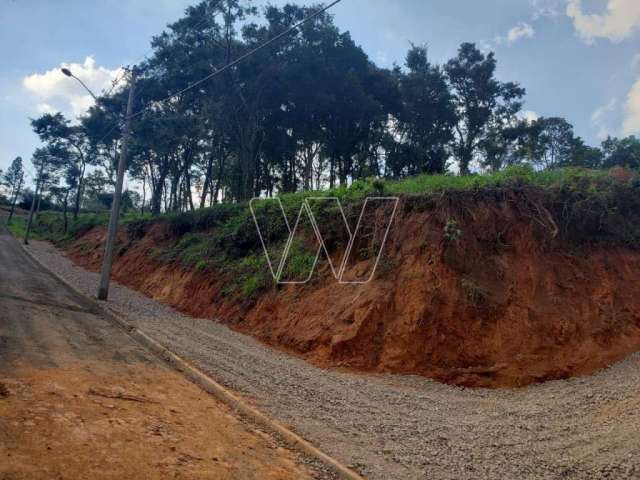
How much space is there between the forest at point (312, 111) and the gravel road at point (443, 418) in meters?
17.2

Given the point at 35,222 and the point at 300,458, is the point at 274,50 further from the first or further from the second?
the point at 35,222

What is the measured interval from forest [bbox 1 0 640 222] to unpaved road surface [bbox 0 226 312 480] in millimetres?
17835

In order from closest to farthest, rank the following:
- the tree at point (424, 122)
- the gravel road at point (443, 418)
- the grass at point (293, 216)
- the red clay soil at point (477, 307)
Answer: the gravel road at point (443, 418)
the red clay soil at point (477, 307)
the grass at point (293, 216)
the tree at point (424, 122)

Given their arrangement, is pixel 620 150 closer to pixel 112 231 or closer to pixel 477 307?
pixel 477 307

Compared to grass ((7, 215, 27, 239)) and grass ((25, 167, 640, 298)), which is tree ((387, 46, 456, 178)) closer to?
grass ((25, 167, 640, 298))

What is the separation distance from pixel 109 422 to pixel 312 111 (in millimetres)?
24041

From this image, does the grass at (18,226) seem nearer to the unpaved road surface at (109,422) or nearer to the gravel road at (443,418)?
the unpaved road surface at (109,422)

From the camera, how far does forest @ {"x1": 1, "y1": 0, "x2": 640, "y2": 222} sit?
1006 inches

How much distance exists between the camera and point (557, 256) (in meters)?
11.0

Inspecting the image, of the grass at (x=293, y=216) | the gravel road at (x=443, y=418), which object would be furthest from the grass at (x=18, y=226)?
the gravel road at (x=443, y=418)

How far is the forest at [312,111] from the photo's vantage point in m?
25.5

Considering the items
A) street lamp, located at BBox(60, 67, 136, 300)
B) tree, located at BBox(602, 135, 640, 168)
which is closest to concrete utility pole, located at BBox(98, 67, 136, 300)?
street lamp, located at BBox(60, 67, 136, 300)

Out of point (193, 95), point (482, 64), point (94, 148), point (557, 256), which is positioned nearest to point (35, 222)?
point (94, 148)

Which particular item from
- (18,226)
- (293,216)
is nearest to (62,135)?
(18,226)
